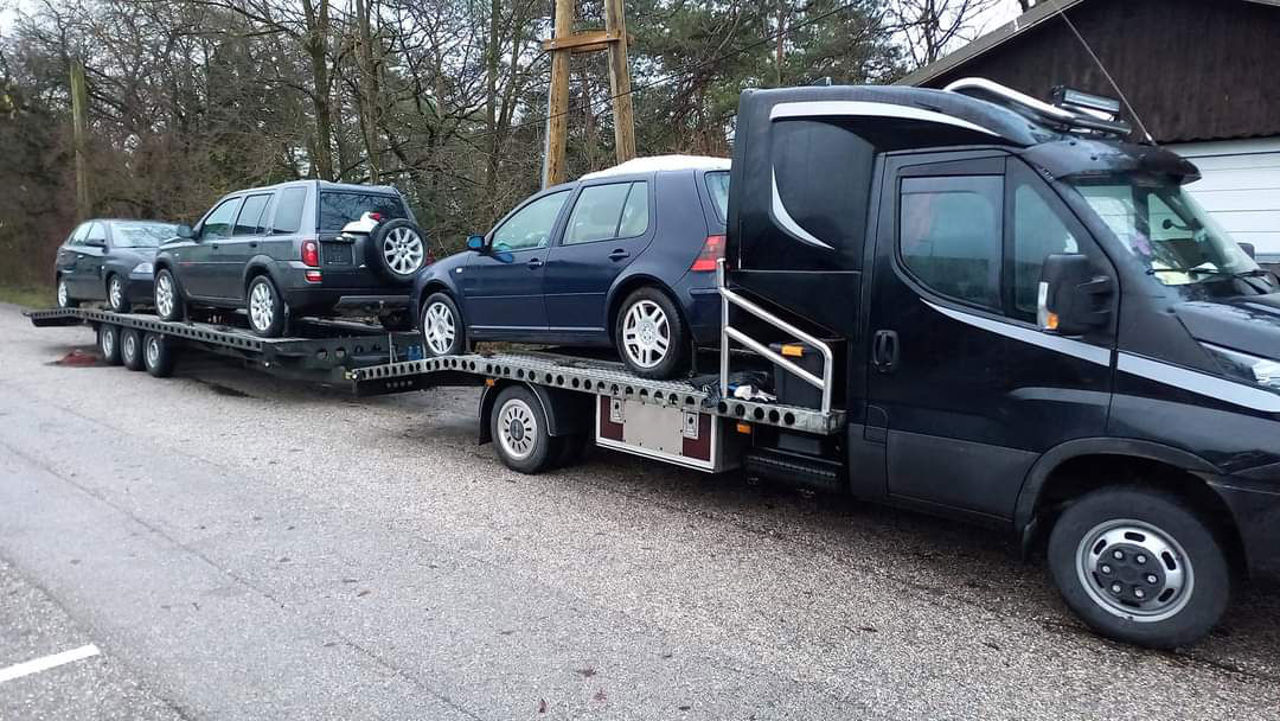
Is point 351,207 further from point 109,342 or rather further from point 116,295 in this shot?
point 109,342

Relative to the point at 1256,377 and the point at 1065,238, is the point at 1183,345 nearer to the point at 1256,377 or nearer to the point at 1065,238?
the point at 1256,377

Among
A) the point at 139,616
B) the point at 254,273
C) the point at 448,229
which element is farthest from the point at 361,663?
the point at 448,229

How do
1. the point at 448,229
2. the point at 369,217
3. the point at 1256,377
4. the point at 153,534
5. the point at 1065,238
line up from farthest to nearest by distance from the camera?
the point at 448,229 < the point at 369,217 < the point at 153,534 < the point at 1065,238 < the point at 1256,377

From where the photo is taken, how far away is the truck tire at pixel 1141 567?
156 inches

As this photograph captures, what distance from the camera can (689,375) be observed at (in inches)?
255

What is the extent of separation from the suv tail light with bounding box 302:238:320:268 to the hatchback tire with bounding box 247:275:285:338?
0.63 metres

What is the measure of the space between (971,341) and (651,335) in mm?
2532

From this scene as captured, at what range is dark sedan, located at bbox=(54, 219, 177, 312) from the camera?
13438 millimetres

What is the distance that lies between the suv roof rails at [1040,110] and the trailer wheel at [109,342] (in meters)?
12.9

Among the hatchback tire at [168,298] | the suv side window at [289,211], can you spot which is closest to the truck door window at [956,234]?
the suv side window at [289,211]

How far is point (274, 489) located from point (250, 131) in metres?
17.2

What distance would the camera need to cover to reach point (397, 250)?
9.84m

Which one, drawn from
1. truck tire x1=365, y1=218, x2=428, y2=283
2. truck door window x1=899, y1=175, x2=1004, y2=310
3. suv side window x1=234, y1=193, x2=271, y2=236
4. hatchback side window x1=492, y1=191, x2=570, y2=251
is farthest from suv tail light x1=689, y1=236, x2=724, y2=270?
suv side window x1=234, y1=193, x2=271, y2=236

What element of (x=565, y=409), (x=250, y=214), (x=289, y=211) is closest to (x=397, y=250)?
(x=289, y=211)
